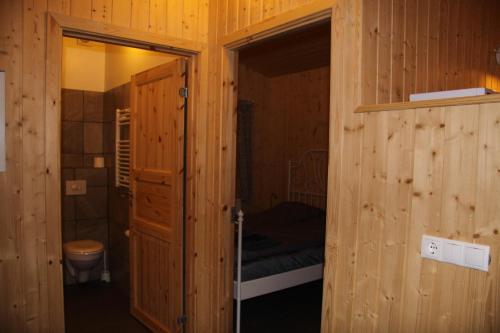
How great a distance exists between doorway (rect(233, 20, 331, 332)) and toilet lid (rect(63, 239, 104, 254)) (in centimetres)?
160

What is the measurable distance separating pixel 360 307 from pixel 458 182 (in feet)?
2.45

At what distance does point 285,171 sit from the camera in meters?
5.47

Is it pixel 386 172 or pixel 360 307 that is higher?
pixel 386 172

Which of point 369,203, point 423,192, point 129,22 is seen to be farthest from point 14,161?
point 423,192

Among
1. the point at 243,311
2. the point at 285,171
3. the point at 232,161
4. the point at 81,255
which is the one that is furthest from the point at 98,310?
the point at 285,171

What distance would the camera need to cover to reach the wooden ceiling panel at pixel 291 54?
399 centimetres

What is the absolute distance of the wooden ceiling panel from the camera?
13.1 ft

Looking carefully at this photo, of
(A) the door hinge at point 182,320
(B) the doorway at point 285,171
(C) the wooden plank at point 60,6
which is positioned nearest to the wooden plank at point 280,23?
(C) the wooden plank at point 60,6

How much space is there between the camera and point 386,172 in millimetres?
1793

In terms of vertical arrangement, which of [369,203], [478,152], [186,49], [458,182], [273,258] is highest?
[186,49]

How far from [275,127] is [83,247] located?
9.31 feet

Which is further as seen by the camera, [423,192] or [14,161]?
[14,161]

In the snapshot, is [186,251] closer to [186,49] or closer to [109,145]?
[186,49]

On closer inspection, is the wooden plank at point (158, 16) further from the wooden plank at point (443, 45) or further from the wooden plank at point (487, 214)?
the wooden plank at point (487, 214)
